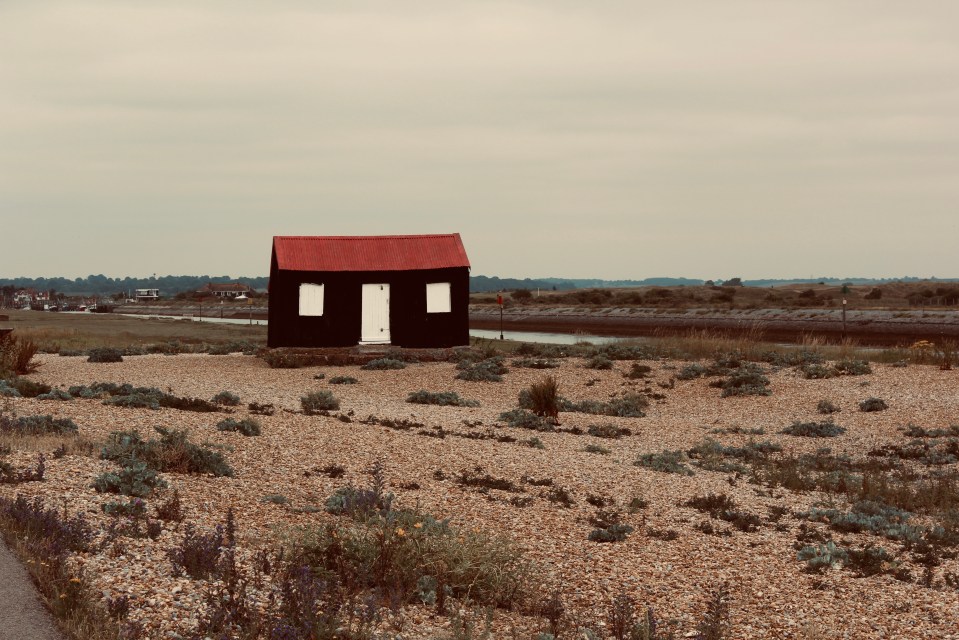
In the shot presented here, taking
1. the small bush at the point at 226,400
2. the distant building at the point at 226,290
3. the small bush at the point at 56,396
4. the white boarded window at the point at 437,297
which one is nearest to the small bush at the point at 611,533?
the small bush at the point at 226,400

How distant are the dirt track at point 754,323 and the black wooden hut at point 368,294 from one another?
16.0m

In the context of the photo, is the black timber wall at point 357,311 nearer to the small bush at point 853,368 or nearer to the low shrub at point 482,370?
the low shrub at point 482,370

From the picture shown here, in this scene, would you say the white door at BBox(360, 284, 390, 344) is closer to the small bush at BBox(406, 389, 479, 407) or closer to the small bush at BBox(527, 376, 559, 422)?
the small bush at BBox(406, 389, 479, 407)

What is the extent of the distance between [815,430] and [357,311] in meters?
17.7

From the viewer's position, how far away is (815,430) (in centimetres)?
1820

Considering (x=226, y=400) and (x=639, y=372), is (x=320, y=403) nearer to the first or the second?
(x=226, y=400)

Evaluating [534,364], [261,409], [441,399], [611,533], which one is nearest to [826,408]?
[441,399]

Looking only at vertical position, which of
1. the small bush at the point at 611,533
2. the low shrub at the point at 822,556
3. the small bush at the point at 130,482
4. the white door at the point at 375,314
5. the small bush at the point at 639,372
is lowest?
the low shrub at the point at 822,556

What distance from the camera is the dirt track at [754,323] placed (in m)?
50.1

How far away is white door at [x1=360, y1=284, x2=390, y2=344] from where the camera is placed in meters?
31.1

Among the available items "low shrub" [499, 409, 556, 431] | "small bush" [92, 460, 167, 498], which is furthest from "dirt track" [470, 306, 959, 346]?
"small bush" [92, 460, 167, 498]

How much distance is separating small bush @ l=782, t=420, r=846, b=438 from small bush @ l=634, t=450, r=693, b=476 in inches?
170

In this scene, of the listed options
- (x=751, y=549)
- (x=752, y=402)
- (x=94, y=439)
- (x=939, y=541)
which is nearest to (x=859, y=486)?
(x=939, y=541)

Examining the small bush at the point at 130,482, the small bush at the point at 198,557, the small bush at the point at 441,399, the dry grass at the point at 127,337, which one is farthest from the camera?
the dry grass at the point at 127,337
